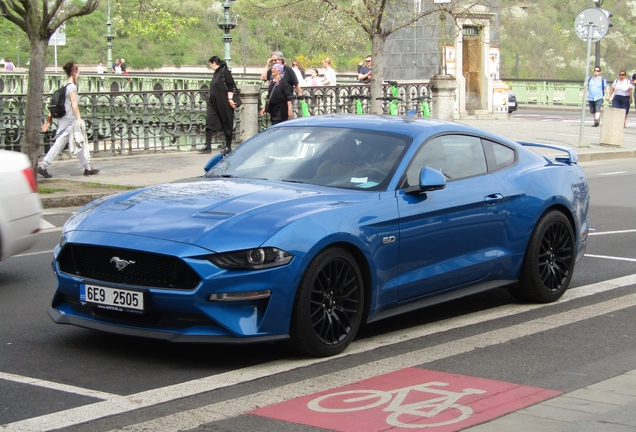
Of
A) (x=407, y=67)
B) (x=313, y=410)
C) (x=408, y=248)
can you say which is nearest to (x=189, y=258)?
(x=313, y=410)

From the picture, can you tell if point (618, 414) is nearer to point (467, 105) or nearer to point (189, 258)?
point (189, 258)

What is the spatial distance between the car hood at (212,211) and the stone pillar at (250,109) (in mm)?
16548

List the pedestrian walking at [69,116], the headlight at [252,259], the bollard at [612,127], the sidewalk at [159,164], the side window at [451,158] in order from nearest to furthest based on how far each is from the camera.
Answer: the headlight at [252,259]
the side window at [451,158]
the sidewalk at [159,164]
the pedestrian walking at [69,116]
the bollard at [612,127]

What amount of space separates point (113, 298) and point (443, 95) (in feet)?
75.3

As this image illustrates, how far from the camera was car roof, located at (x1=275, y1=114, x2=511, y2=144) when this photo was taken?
7297 mm

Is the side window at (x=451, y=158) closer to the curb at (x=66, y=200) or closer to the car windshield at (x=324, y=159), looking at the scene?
the car windshield at (x=324, y=159)

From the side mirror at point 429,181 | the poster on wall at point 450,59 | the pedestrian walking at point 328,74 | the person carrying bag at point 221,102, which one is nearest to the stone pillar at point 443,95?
the pedestrian walking at point 328,74

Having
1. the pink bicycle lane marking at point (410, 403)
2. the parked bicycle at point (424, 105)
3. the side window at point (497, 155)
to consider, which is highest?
the parked bicycle at point (424, 105)

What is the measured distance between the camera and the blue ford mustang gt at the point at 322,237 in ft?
19.0

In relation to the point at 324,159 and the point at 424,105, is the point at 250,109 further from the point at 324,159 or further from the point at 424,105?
the point at 324,159

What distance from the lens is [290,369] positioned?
19.5 feet

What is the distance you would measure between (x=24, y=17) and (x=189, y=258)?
37.7ft

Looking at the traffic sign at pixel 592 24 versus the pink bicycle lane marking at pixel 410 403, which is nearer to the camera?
the pink bicycle lane marking at pixel 410 403

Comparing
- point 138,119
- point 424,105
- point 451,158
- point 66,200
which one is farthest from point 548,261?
point 424,105
